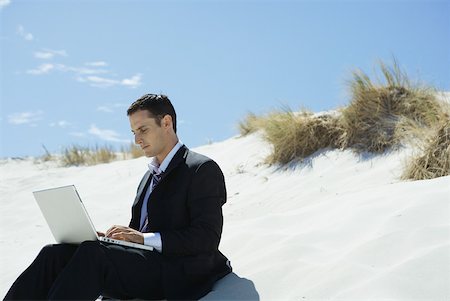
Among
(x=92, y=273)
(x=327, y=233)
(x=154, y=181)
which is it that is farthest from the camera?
(x=327, y=233)

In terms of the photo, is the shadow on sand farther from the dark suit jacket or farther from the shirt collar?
the shirt collar

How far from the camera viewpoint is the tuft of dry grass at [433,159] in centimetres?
602

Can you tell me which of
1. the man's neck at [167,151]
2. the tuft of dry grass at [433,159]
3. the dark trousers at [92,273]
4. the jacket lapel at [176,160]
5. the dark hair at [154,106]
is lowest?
the tuft of dry grass at [433,159]

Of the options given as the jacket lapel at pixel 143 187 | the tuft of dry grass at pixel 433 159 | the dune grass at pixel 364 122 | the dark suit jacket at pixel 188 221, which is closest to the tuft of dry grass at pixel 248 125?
the dune grass at pixel 364 122

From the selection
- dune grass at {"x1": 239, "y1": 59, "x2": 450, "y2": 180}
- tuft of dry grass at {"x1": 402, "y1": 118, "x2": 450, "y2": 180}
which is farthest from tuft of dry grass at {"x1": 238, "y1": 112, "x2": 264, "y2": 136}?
tuft of dry grass at {"x1": 402, "y1": 118, "x2": 450, "y2": 180}

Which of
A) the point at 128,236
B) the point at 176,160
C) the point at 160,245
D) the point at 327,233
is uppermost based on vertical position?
the point at 176,160

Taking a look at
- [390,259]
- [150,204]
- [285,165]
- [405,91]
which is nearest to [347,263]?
[390,259]

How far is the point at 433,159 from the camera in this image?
6184mm

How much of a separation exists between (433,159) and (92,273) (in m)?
4.22

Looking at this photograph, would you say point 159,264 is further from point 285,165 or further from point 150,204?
point 285,165

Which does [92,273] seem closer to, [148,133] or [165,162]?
[165,162]

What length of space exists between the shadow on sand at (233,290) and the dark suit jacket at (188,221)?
6 cm

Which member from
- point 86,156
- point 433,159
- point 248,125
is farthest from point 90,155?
point 433,159

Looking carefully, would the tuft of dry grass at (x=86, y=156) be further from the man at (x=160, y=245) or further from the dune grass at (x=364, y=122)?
the man at (x=160, y=245)
